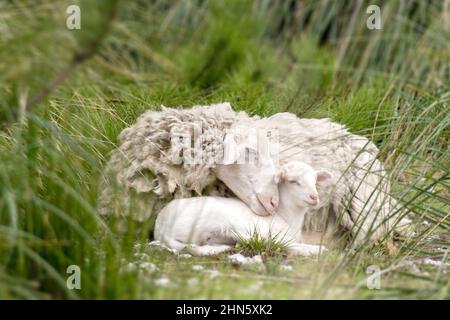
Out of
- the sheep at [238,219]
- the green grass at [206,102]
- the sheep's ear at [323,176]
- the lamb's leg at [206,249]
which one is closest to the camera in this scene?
the green grass at [206,102]

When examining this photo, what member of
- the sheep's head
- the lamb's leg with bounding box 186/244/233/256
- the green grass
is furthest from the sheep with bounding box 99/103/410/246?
the lamb's leg with bounding box 186/244/233/256

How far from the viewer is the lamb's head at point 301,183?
426 cm

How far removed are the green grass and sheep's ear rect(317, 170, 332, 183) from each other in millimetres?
287

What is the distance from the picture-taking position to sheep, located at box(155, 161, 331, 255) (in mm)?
4266

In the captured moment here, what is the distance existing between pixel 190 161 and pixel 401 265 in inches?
43.1

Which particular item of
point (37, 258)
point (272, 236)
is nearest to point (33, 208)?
point (37, 258)

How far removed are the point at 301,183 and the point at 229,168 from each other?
0.36 m

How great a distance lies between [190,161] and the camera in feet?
14.4

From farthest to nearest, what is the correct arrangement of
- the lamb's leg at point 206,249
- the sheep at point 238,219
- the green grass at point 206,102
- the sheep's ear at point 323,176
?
the sheep's ear at point 323,176, the sheep at point 238,219, the lamb's leg at point 206,249, the green grass at point 206,102

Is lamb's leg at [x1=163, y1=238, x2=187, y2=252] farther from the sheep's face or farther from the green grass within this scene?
the sheep's face

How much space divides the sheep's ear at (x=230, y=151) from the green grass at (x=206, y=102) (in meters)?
0.41

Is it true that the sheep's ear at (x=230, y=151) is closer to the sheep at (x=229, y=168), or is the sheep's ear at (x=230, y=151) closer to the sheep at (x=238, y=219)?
the sheep at (x=229, y=168)

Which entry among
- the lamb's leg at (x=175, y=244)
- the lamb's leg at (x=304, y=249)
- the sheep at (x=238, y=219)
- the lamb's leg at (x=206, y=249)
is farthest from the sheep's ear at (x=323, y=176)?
the lamb's leg at (x=175, y=244)
